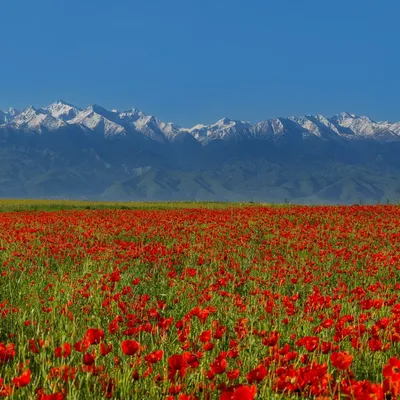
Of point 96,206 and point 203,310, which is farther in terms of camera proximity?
point 96,206

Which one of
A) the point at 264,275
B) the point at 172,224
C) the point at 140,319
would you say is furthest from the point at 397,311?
the point at 172,224

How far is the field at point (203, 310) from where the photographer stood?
12.5 feet

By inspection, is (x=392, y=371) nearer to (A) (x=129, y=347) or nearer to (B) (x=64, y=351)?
(A) (x=129, y=347)

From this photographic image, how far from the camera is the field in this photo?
3820mm

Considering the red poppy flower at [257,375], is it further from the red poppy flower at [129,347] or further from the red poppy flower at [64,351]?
the red poppy flower at [64,351]

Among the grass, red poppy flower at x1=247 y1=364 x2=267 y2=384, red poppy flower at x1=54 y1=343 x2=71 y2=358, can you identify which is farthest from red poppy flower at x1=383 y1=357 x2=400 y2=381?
the grass

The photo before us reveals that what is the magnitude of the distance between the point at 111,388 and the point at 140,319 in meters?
3.12

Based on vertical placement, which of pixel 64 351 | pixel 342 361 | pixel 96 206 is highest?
pixel 96 206

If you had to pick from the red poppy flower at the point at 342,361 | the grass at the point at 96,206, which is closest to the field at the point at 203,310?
the red poppy flower at the point at 342,361

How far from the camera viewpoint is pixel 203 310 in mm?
5234

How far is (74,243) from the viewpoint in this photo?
13.8 metres

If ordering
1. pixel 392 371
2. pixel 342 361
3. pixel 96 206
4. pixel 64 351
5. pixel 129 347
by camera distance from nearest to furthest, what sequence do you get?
pixel 392 371
pixel 342 361
pixel 129 347
pixel 64 351
pixel 96 206

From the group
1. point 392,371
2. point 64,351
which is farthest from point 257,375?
point 64,351

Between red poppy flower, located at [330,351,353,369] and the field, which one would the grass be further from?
red poppy flower, located at [330,351,353,369]
